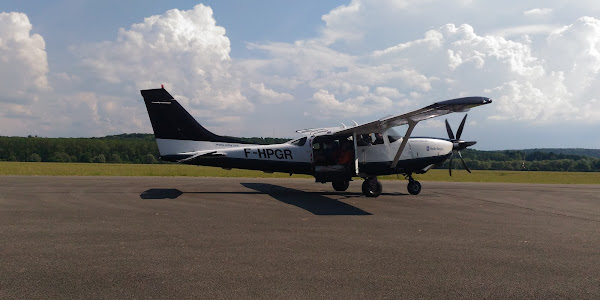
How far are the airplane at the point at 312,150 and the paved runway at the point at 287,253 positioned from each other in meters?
4.57

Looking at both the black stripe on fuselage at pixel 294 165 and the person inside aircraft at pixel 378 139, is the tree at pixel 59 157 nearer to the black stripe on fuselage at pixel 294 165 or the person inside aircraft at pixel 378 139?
the black stripe on fuselage at pixel 294 165

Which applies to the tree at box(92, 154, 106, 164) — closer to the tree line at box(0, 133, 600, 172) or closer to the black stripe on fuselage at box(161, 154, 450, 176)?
the tree line at box(0, 133, 600, 172)

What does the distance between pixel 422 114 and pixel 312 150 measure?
4916 mm

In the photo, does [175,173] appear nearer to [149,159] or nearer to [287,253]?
[287,253]

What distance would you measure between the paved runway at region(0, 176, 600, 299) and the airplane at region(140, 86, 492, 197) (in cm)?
457

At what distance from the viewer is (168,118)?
657 inches

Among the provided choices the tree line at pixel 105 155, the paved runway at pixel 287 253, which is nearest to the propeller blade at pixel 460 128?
the paved runway at pixel 287 253

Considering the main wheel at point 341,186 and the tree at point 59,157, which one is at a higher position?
the tree at point 59,157

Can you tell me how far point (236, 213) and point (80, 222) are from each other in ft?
12.9

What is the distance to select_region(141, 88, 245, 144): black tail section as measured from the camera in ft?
54.0

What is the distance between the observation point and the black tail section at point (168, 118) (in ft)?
54.0

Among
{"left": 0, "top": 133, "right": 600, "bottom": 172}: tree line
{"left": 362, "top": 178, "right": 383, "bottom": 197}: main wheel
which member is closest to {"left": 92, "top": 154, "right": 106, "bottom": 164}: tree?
{"left": 0, "top": 133, "right": 600, "bottom": 172}: tree line

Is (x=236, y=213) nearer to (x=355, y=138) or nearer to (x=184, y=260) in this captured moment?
(x=184, y=260)

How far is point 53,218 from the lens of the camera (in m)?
9.92
